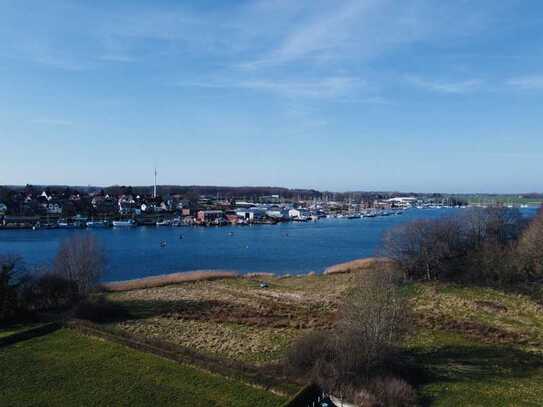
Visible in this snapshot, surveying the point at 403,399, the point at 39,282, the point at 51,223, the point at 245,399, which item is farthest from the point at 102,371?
the point at 51,223

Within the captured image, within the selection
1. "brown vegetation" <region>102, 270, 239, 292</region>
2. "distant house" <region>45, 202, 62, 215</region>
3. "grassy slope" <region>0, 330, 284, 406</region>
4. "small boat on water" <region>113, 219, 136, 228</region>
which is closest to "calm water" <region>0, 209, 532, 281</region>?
"brown vegetation" <region>102, 270, 239, 292</region>

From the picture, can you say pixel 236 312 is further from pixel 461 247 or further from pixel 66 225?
pixel 66 225

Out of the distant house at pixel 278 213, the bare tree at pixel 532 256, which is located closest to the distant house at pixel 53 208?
the distant house at pixel 278 213

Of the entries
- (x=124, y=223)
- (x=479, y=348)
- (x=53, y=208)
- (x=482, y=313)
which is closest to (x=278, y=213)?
(x=124, y=223)

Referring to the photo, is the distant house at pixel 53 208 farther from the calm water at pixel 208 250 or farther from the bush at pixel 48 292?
the bush at pixel 48 292

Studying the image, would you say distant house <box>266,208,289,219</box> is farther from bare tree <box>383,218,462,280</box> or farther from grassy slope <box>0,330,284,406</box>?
grassy slope <box>0,330,284,406</box>

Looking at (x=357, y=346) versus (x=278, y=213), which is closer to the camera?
(x=357, y=346)
